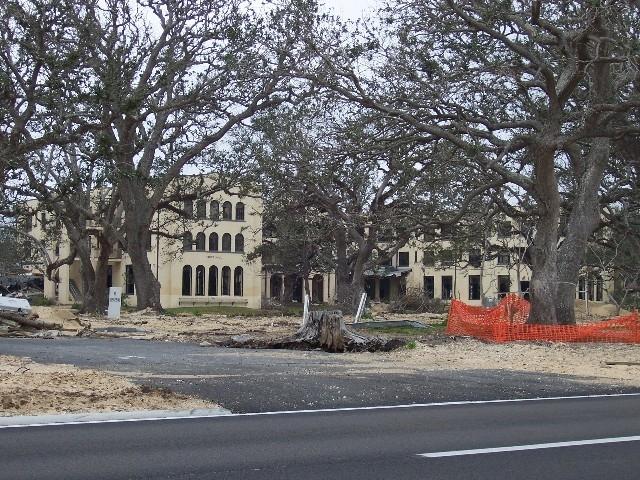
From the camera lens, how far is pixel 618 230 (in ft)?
103

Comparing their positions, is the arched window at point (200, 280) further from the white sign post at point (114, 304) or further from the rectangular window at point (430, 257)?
the white sign post at point (114, 304)

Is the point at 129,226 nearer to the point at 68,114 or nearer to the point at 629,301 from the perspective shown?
the point at 68,114

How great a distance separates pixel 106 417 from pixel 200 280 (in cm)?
5819

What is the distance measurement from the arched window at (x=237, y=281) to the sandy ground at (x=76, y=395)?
182 ft

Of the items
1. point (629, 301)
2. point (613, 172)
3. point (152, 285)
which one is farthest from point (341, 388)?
point (629, 301)

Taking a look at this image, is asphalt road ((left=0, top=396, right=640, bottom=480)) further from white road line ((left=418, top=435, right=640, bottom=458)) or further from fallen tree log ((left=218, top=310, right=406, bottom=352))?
fallen tree log ((left=218, top=310, right=406, bottom=352))

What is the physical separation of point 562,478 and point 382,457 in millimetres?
1670

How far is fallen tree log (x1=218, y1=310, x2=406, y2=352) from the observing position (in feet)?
67.8

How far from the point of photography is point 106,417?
10578mm

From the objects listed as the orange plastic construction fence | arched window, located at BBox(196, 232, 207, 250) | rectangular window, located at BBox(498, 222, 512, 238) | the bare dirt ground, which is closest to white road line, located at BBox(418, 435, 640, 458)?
the bare dirt ground

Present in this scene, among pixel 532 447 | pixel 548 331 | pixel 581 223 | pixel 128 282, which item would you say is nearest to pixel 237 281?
pixel 128 282

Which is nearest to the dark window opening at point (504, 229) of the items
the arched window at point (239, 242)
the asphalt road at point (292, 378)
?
the asphalt road at point (292, 378)

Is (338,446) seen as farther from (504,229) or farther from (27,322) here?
(504,229)

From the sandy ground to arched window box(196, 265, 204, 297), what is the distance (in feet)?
178
